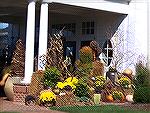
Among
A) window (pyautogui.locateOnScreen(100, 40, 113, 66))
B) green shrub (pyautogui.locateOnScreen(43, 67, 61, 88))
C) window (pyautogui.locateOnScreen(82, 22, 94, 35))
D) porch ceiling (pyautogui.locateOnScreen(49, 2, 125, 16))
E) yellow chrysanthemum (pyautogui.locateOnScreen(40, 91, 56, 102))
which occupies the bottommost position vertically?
yellow chrysanthemum (pyautogui.locateOnScreen(40, 91, 56, 102))

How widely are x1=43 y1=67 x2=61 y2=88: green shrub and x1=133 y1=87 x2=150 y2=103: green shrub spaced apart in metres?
2.78

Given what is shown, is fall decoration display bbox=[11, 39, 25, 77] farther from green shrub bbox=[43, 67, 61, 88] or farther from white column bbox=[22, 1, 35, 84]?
green shrub bbox=[43, 67, 61, 88]

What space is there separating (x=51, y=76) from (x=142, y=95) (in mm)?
3190

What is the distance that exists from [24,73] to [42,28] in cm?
182

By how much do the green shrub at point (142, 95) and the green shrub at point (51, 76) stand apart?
2780 mm

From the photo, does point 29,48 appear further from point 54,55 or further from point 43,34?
point 54,55

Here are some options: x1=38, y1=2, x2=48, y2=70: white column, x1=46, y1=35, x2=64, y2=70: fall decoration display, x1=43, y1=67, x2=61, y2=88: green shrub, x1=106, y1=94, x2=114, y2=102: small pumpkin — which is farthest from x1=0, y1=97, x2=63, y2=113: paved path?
x1=106, y1=94, x2=114, y2=102: small pumpkin

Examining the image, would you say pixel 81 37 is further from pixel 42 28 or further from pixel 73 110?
pixel 73 110

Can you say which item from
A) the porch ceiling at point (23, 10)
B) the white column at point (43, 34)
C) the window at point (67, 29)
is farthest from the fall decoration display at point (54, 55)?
the window at point (67, 29)

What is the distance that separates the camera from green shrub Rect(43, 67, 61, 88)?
546 inches

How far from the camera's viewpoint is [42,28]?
15.1 m

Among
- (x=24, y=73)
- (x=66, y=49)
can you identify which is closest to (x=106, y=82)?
(x=24, y=73)

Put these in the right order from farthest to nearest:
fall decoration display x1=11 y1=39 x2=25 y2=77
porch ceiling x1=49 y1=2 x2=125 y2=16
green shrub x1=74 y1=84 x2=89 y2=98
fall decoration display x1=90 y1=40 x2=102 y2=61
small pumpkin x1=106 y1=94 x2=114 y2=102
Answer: fall decoration display x1=90 y1=40 x2=102 y2=61 → porch ceiling x1=49 y1=2 x2=125 y2=16 → fall decoration display x1=11 y1=39 x2=25 y2=77 → small pumpkin x1=106 y1=94 x2=114 y2=102 → green shrub x1=74 y1=84 x2=89 y2=98

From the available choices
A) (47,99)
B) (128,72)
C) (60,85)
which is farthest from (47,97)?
(128,72)
